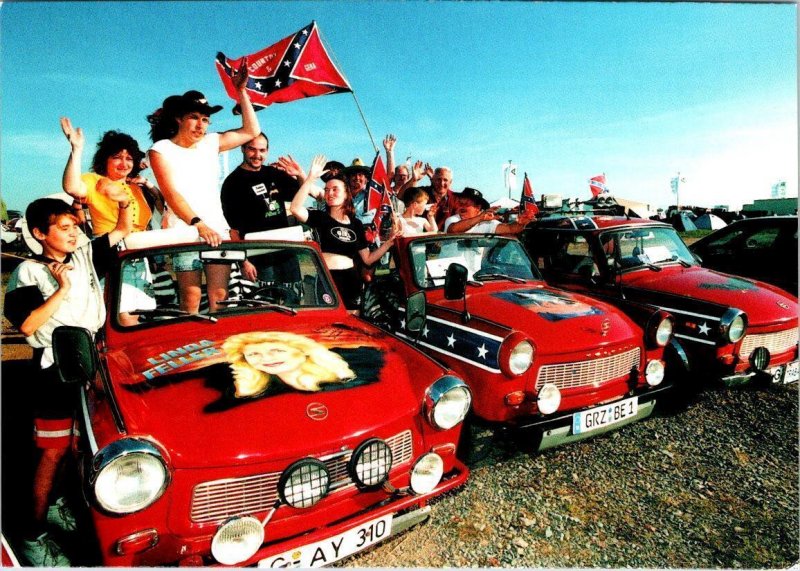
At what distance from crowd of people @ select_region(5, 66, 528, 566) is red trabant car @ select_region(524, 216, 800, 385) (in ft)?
3.00

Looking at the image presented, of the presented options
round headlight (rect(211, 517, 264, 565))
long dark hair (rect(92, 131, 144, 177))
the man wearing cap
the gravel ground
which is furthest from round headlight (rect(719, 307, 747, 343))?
long dark hair (rect(92, 131, 144, 177))

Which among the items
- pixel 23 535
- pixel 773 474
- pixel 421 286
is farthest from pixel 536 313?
pixel 23 535

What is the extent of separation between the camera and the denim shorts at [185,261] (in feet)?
9.81

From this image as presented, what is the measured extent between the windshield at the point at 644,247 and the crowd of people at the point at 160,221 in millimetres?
1146

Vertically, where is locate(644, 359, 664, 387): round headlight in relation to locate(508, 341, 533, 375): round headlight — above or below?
below

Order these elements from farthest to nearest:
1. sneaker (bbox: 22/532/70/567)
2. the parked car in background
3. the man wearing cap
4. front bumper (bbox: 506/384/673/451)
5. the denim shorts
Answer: the parked car in background < the man wearing cap < front bumper (bbox: 506/384/673/451) < the denim shorts < sneaker (bbox: 22/532/70/567)

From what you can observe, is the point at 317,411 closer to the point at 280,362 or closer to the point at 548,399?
the point at 280,362

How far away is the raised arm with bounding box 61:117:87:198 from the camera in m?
3.26

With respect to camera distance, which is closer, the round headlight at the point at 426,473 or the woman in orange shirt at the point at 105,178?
the round headlight at the point at 426,473

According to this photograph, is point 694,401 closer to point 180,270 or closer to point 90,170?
point 180,270

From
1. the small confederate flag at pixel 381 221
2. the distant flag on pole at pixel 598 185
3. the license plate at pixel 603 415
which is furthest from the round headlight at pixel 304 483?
the distant flag on pole at pixel 598 185

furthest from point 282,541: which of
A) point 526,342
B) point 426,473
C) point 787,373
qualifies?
point 787,373

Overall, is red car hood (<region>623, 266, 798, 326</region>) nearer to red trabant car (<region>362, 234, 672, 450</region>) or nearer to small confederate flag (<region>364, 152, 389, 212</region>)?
red trabant car (<region>362, 234, 672, 450</region>)

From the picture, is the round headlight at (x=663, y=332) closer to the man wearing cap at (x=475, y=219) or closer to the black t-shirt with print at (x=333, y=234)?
the man wearing cap at (x=475, y=219)
